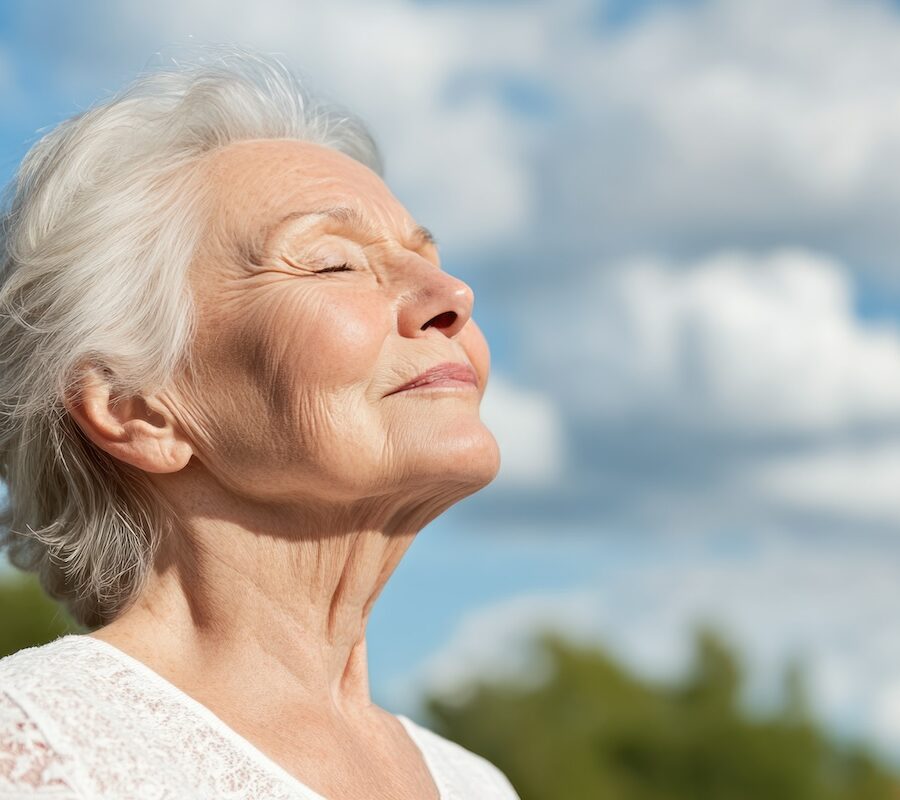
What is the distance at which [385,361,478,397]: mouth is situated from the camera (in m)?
2.89

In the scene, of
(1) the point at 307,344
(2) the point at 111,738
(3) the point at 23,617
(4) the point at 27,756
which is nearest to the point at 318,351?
(1) the point at 307,344

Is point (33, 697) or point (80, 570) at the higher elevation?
point (80, 570)

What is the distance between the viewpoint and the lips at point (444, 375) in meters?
2.89

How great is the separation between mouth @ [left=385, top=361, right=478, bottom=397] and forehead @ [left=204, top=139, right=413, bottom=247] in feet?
1.54

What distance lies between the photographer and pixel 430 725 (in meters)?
25.3

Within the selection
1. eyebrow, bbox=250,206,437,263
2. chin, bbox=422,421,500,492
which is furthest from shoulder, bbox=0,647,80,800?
eyebrow, bbox=250,206,437,263

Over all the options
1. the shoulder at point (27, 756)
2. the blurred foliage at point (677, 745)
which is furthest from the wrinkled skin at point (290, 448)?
the blurred foliage at point (677, 745)

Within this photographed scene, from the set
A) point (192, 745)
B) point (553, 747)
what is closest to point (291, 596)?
point (192, 745)

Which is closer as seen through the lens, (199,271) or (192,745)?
(192,745)

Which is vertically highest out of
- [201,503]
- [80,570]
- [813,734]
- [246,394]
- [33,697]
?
[813,734]

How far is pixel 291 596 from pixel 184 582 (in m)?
0.28

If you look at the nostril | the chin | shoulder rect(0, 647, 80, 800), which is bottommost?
shoulder rect(0, 647, 80, 800)

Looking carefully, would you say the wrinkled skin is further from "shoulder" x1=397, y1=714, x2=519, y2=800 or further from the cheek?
"shoulder" x1=397, y1=714, x2=519, y2=800

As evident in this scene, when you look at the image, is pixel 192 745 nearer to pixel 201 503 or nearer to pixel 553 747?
pixel 201 503
